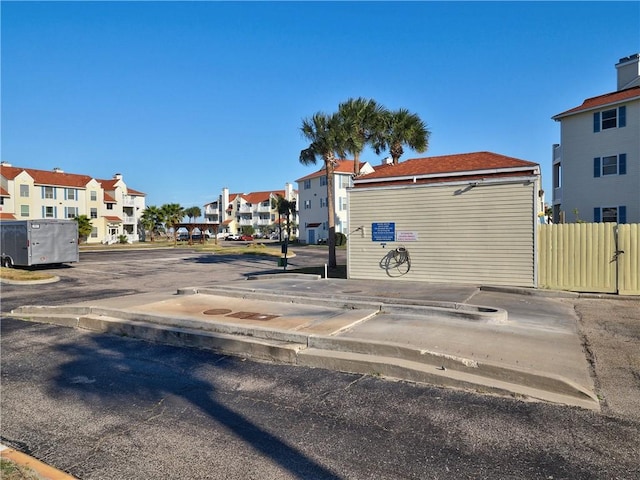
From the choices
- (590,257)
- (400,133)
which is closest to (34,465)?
(590,257)

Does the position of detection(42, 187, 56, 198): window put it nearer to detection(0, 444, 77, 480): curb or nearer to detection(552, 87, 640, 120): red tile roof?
detection(552, 87, 640, 120): red tile roof

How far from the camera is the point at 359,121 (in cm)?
2612

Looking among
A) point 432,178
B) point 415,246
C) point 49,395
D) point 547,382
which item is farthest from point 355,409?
point 432,178

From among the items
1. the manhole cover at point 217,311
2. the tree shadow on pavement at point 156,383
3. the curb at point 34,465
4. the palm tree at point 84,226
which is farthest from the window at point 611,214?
the palm tree at point 84,226

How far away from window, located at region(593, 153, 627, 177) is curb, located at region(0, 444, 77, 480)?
29.3 m

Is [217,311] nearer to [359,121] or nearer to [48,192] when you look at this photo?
[359,121]

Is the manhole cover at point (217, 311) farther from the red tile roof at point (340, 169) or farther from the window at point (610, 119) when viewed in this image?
the red tile roof at point (340, 169)

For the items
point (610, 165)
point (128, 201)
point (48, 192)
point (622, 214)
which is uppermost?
point (48, 192)

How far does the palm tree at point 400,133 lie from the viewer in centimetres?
2966

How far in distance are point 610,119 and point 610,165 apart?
8.66 feet

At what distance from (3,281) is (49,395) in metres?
16.7

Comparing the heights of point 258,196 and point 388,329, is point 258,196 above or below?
above

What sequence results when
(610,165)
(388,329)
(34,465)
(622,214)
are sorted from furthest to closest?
(610,165)
(622,214)
(388,329)
(34,465)

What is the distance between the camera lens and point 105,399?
569 centimetres
